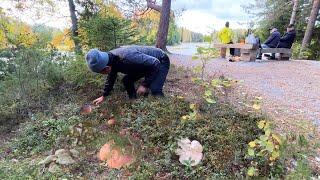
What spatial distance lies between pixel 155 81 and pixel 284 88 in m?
3.23

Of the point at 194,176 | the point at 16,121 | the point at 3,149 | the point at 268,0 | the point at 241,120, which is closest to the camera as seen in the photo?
the point at 194,176

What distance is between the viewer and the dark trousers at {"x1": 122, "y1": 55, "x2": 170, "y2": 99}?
5.32 meters

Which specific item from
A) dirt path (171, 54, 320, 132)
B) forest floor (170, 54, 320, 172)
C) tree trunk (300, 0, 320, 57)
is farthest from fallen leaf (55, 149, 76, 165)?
tree trunk (300, 0, 320, 57)

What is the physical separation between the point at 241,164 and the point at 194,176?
1.92ft

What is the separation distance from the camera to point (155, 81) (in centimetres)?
538

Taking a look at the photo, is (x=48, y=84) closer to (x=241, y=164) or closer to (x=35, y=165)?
(x=35, y=165)

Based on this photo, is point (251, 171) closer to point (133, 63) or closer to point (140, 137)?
point (140, 137)

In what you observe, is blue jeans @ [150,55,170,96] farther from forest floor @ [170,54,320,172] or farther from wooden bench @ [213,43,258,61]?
wooden bench @ [213,43,258,61]

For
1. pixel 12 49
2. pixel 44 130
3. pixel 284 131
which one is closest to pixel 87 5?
pixel 12 49

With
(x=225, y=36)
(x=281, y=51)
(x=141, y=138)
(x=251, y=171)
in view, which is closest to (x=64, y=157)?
(x=141, y=138)

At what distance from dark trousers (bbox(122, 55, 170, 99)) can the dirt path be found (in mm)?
1767

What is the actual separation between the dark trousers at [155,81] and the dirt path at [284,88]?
1767 millimetres

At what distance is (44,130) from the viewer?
531 centimetres

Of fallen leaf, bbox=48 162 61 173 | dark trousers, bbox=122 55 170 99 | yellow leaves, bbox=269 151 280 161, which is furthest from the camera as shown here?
dark trousers, bbox=122 55 170 99
